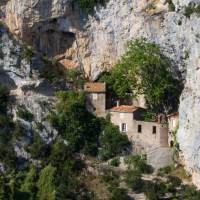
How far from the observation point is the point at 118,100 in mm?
71875

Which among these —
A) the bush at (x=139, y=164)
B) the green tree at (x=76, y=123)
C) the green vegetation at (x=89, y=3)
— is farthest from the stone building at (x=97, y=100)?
the green vegetation at (x=89, y=3)

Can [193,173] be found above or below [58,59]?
below

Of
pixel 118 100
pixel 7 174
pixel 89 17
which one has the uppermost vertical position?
pixel 89 17

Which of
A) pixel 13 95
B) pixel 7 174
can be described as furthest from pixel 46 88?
pixel 7 174

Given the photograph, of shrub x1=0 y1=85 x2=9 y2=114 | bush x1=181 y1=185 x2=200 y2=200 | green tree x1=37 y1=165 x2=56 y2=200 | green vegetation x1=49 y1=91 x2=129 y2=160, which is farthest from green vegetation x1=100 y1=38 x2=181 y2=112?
green tree x1=37 y1=165 x2=56 y2=200

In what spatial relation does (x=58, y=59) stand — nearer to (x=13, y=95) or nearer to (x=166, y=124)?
(x=13, y=95)

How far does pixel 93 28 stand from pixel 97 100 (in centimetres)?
454

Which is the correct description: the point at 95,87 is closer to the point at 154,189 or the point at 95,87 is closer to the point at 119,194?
the point at 119,194

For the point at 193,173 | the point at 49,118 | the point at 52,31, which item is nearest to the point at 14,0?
the point at 52,31

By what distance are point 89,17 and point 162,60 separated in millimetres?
5670

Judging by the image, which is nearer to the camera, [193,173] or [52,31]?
[193,173]

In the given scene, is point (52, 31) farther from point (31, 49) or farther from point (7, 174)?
point (7, 174)

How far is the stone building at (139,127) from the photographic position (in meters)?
69.3

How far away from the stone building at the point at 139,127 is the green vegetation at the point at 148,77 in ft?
3.47
